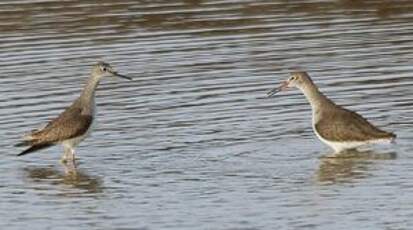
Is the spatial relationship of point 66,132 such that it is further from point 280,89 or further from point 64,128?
point 280,89

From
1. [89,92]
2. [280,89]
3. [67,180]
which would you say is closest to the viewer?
[67,180]

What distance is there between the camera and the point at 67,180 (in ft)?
59.2

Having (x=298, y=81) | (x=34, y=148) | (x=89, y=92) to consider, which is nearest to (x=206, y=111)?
(x=298, y=81)

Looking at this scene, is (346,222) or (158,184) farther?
(158,184)

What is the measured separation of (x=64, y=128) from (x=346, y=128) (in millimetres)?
3432

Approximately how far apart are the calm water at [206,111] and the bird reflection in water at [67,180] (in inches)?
1.1

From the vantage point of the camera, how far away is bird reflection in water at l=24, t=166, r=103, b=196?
1744 centimetres

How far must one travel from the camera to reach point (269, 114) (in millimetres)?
20812

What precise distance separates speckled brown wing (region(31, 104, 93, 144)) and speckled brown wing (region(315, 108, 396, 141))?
286cm

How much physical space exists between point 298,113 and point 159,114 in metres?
1.88

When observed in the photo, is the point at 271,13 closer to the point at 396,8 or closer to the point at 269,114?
the point at 396,8

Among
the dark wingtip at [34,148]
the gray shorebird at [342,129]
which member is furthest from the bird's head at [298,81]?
the dark wingtip at [34,148]

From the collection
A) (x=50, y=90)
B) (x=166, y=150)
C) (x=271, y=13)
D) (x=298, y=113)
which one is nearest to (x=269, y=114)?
(x=298, y=113)

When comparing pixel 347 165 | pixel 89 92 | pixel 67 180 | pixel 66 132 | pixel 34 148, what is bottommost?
pixel 347 165
